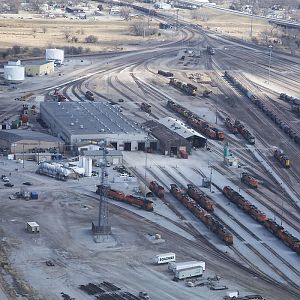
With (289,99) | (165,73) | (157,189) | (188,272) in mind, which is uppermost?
(188,272)

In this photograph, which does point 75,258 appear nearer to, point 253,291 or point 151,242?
point 151,242

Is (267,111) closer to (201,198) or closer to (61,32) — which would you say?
(201,198)

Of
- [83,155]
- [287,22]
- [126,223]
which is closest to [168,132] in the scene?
[83,155]

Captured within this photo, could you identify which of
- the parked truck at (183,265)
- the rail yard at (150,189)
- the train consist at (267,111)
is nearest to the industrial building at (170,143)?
the rail yard at (150,189)

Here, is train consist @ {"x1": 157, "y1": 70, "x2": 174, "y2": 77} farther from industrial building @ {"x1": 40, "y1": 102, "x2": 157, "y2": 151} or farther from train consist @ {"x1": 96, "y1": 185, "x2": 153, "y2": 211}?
train consist @ {"x1": 96, "y1": 185, "x2": 153, "y2": 211}

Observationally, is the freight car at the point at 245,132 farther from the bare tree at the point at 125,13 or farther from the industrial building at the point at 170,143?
the bare tree at the point at 125,13

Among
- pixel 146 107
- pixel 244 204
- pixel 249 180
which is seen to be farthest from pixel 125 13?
pixel 244 204
